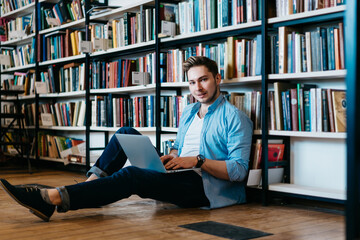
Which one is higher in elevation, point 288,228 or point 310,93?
point 310,93

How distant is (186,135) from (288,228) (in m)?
0.90

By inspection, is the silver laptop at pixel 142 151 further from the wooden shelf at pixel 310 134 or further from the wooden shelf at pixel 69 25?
the wooden shelf at pixel 69 25

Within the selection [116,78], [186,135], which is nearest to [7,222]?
[186,135]

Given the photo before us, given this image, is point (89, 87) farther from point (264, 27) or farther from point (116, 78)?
point (264, 27)

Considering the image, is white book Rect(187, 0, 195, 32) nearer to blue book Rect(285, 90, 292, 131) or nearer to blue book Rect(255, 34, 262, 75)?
blue book Rect(255, 34, 262, 75)

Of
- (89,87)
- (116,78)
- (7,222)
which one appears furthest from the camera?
(89,87)

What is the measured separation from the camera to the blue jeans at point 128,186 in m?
2.04

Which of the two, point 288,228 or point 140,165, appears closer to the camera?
point 288,228

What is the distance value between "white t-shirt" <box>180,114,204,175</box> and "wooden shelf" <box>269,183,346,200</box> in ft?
1.59

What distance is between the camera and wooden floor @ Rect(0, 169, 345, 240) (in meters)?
1.89

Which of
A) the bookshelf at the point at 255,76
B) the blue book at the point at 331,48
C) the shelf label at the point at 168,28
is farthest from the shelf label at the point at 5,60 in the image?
the blue book at the point at 331,48

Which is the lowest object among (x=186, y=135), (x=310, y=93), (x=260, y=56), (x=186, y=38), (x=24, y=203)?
(x=24, y=203)

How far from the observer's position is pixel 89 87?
13.6 feet

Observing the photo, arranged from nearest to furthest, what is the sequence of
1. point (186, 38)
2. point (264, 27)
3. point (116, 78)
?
1. point (264, 27)
2. point (186, 38)
3. point (116, 78)
